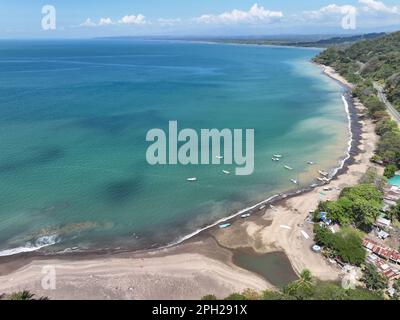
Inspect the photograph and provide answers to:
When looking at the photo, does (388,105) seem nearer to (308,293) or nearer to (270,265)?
(270,265)

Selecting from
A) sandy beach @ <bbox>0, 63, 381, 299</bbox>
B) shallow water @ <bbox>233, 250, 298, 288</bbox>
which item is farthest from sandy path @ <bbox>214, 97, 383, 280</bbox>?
shallow water @ <bbox>233, 250, 298, 288</bbox>

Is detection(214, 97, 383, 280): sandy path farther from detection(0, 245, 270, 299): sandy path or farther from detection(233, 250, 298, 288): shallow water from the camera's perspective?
detection(0, 245, 270, 299): sandy path

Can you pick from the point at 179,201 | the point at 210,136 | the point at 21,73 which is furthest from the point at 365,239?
the point at 21,73

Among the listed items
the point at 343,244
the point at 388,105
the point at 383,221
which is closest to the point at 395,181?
the point at 383,221

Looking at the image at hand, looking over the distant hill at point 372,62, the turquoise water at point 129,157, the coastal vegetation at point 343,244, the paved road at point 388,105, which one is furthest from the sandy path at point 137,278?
the distant hill at point 372,62

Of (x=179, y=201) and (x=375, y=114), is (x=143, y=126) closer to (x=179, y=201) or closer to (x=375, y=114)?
(x=179, y=201)
